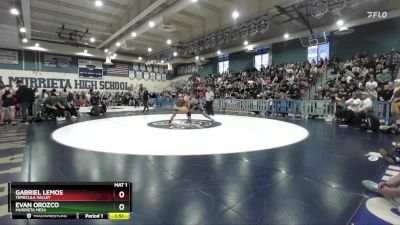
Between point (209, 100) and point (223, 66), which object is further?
point (223, 66)

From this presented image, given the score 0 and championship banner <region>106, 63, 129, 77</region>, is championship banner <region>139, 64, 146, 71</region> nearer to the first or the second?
championship banner <region>106, 63, 129, 77</region>

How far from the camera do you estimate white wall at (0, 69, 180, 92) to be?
782 inches

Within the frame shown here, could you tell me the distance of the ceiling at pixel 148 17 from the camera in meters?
11.2

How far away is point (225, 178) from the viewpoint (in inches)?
110

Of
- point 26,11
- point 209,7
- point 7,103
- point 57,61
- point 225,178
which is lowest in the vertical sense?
point 225,178

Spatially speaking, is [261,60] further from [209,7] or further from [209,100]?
[209,100]

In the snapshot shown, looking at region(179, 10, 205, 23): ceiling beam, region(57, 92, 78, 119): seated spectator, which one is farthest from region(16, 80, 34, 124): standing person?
region(179, 10, 205, 23): ceiling beam

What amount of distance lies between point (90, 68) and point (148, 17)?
13801mm

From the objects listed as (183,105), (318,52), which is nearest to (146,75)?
(318,52)

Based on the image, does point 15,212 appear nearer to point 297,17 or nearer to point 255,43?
point 297,17

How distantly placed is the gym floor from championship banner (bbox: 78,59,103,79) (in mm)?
21025

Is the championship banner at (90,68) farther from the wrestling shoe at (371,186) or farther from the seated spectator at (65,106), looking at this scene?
the wrestling shoe at (371,186)

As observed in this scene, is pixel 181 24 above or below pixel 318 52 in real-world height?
above
